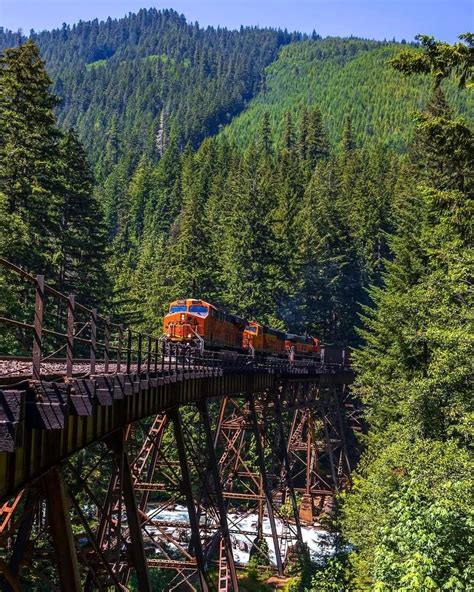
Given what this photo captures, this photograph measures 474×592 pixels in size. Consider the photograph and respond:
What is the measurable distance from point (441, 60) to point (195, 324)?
1703cm

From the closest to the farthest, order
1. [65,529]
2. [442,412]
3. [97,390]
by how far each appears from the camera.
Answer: [65,529], [97,390], [442,412]

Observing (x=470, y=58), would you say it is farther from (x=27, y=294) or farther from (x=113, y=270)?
(x=113, y=270)

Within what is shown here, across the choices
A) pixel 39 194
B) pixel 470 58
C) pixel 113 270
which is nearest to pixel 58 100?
pixel 39 194

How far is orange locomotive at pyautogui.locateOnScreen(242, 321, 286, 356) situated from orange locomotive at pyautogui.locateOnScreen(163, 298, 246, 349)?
253cm

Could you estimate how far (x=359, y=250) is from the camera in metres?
62.6

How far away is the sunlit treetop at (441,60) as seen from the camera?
1251cm

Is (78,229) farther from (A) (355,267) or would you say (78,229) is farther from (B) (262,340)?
(A) (355,267)

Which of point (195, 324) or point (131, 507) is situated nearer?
point (131, 507)

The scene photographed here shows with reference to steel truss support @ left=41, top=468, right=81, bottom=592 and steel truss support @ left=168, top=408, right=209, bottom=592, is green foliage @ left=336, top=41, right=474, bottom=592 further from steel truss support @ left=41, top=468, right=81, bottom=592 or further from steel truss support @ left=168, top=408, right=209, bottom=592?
steel truss support @ left=41, top=468, right=81, bottom=592

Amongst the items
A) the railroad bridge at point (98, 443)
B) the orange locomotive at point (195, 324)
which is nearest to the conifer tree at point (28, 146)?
the railroad bridge at point (98, 443)

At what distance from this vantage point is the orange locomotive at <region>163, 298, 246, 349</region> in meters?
27.1

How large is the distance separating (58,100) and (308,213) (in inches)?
1452

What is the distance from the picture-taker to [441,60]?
12.7 metres

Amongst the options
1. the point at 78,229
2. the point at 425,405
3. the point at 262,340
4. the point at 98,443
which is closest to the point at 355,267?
the point at 262,340
